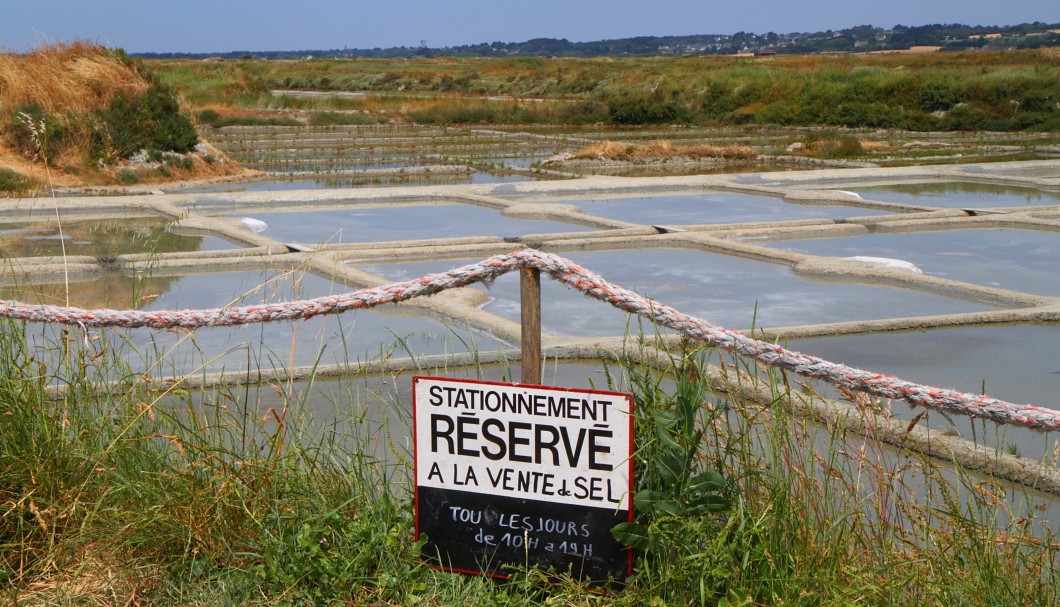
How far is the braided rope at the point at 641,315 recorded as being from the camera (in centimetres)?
280

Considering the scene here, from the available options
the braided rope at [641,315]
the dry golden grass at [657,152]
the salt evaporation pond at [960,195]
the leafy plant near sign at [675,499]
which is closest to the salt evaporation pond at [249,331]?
the braided rope at [641,315]

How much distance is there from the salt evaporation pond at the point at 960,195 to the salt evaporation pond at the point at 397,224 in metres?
4.66

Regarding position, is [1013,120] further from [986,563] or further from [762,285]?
[986,563]

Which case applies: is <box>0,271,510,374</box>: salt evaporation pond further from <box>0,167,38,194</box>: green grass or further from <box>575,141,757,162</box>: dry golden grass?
<box>575,141,757,162</box>: dry golden grass

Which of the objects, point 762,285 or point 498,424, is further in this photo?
point 762,285

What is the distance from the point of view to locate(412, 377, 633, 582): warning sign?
2.90 meters

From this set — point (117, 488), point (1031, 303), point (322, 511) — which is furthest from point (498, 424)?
point (1031, 303)

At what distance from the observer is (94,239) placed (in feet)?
35.0

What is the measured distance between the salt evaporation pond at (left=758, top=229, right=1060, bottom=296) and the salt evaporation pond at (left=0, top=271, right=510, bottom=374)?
4204 millimetres

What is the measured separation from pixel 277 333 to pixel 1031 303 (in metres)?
4.74

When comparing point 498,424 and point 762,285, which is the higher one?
point 498,424

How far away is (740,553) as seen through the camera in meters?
2.86

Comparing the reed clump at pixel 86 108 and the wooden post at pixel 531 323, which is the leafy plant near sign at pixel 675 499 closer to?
the wooden post at pixel 531 323

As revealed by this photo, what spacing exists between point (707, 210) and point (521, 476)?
1032cm
